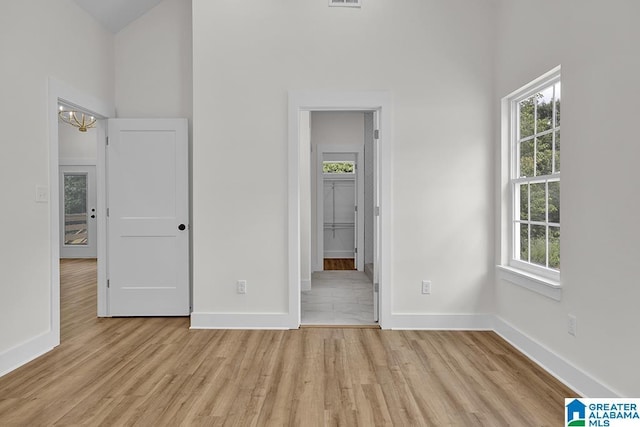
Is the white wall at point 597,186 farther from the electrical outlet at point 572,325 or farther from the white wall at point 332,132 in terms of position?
the white wall at point 332,132

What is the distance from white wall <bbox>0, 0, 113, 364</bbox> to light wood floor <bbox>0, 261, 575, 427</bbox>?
1.27 ft

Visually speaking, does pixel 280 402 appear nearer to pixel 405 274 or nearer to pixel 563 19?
pixel 405 274

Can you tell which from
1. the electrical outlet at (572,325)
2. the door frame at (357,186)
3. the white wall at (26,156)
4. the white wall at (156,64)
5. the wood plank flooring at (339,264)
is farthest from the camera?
the wood plank flooring at (339,264)

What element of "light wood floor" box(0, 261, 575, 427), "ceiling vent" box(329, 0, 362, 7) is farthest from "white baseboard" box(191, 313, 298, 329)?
"ceiling vent" box(329, 0, 362, 7)

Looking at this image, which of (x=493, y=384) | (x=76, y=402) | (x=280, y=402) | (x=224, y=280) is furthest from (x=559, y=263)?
(x=76, y=402)

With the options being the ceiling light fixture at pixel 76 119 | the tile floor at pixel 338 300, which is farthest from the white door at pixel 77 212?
the tile floor at pixel 338 300

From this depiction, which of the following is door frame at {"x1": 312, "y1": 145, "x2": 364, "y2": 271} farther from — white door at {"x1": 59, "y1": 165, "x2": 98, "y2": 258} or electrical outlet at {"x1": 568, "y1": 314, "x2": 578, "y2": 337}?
white door at {"x1": 59, "y1": 165, "x2": 98, "y2": 258}

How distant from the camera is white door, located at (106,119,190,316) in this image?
4344mm

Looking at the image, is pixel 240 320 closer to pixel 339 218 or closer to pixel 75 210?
pixel 339 218

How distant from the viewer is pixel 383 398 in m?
2.55

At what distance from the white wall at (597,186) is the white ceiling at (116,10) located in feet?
12.2

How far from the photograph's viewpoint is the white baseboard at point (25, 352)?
2945mm

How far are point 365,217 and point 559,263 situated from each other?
4548 millimetres

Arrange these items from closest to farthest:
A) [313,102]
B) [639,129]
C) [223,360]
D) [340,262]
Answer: [639,129]
[223,360]
[313,102]
[340,262]
